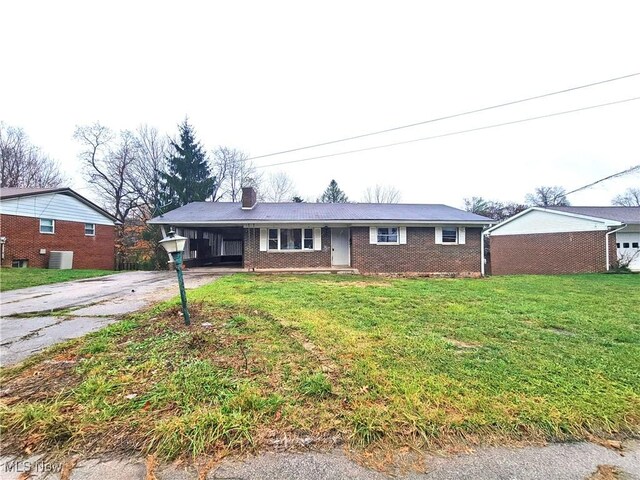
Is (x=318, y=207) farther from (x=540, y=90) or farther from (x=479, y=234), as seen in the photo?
(x=540, y=90)

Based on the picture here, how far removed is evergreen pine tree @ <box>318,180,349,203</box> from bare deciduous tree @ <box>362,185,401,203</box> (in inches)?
139

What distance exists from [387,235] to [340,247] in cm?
244

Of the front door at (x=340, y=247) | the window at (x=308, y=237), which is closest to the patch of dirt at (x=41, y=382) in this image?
the window at (x=308, y=237)

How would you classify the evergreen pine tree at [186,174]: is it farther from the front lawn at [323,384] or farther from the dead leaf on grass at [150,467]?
the dead leaf on grass at [150,467]

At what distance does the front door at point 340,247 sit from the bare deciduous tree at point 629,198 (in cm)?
3806

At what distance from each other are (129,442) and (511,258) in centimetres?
2177

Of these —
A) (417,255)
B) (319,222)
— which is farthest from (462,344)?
(417,255)

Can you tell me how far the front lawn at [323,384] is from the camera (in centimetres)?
187

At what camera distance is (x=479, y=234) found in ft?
45.2

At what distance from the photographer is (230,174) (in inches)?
1216

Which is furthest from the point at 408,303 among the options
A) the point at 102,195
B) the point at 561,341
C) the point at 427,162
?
the point at 102,195

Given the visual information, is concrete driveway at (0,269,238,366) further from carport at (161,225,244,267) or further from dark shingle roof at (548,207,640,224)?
dark shingle roof at (548,207,640,224)

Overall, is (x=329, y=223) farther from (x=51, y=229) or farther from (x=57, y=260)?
(x=51, y=229)

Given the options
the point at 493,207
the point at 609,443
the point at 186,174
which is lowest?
the point at 609,443
